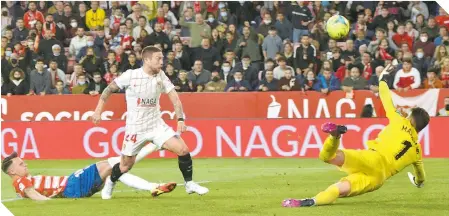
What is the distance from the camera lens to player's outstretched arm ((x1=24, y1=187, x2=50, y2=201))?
14.7 meters

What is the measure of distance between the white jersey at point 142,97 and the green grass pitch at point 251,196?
1.00 meters

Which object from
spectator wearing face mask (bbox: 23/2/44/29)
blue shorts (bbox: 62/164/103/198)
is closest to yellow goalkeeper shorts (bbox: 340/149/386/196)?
blue shorts (bbox: 62/164/103/198)

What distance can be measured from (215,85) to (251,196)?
33.0 feet

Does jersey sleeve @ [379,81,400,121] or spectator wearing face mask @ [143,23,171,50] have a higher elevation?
jersey sleeve @ [379,81,400,121]

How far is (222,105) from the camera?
80.7ft

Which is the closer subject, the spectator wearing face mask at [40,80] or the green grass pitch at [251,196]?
the green grass pitch at [251,196]

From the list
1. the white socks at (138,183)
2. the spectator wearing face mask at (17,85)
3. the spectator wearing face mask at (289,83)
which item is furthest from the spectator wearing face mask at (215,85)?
the white socks at (138,183)

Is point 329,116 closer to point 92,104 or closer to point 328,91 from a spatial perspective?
point 328,91

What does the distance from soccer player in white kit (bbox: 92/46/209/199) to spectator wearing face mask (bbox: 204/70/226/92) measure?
1038 cm

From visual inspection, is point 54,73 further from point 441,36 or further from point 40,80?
point 441,36

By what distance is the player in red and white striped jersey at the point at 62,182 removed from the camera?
14.7 meters

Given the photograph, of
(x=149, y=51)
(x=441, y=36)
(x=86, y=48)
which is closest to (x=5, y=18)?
(x=86, y=48)

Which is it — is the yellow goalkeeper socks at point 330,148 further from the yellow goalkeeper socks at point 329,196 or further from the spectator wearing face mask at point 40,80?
the spectator wearing face mask at point 40,80

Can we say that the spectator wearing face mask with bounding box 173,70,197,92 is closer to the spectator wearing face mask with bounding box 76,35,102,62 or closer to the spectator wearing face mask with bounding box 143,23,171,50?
the spectator wearing face mask with bounding box 143,23,171,50
